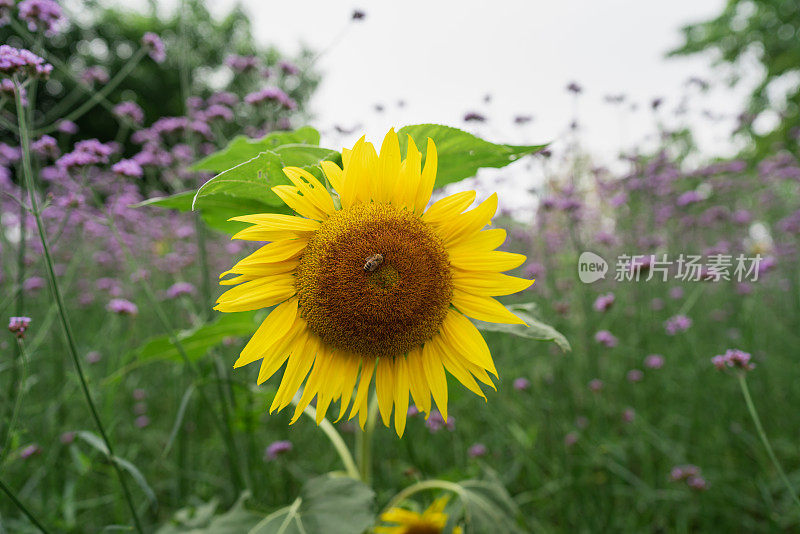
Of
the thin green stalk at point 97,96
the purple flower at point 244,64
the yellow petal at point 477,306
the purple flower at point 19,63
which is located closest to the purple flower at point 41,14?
the thin green stalk at point 97,96

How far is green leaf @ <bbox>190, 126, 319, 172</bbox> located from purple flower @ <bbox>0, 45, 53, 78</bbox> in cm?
40

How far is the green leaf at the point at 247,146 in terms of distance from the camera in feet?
3.26

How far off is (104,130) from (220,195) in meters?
17.9

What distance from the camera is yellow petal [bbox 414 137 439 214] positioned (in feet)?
2.77

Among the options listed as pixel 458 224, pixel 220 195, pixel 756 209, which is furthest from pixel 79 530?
pixel 756 209

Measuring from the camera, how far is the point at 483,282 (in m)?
0.92

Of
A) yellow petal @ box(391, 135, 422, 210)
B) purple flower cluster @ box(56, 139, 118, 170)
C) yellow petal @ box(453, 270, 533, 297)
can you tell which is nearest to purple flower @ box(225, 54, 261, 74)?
purple flower cluster @ box(56, 139, 118, 170)

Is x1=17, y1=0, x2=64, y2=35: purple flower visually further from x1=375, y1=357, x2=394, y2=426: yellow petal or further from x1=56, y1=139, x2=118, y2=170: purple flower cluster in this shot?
x1=375, y1=357, x2=394, y2=426: yellow petal

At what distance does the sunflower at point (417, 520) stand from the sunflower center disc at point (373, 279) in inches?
30.4

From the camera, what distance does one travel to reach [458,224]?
0.91 metres

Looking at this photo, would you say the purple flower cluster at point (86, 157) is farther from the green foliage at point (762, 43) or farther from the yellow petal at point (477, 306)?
the green foliage at point (762, 43)

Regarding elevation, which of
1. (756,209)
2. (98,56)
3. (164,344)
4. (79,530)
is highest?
(98,56)

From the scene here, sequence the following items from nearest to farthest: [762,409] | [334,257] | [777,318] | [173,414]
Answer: [334,257] → [173,414] → [762,409] → [777,318]

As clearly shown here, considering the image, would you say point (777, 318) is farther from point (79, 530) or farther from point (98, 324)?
point (98, 324)
